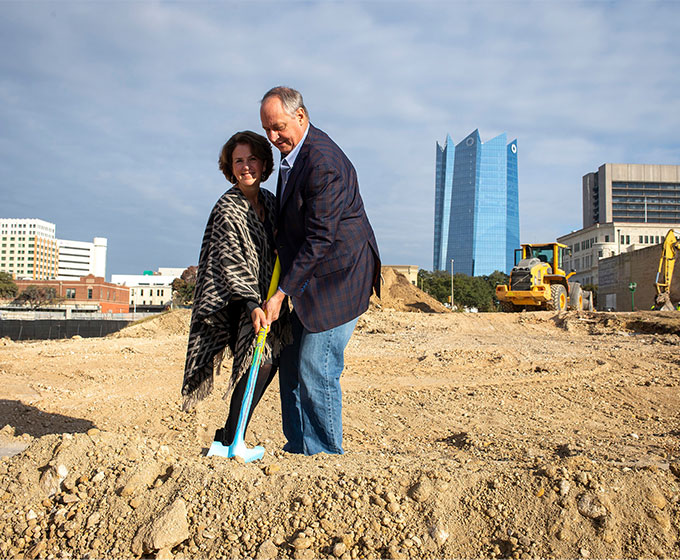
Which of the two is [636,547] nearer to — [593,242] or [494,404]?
[494,404]

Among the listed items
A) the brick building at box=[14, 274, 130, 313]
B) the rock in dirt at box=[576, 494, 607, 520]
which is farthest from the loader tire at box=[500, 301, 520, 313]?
the brick building at box=[14, 274, 130, 313]

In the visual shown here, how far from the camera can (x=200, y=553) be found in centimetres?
171

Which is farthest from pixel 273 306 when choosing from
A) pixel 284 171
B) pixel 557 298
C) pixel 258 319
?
pixel 557 298

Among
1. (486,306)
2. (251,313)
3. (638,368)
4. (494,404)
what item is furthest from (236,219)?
(486,306)

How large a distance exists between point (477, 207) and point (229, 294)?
121 m

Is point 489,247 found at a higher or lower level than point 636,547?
higher

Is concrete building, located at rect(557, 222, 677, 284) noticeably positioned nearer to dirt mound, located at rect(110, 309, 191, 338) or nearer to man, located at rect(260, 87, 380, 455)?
dirt mound, located at rect(110, 309, 191, 338)

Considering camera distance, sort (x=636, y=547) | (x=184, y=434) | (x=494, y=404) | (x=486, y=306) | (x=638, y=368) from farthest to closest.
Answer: (x=486, y=306), (x=638, y=368), (x=494, y=404), (x=184, y=434), (x=636, y=547)

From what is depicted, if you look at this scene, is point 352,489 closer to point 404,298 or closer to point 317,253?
point 317,253

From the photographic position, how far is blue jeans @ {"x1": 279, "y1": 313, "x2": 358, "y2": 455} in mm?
2553

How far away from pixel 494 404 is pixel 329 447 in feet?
9.43

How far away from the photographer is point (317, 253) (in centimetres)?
240

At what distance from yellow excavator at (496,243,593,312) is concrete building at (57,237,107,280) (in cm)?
14020

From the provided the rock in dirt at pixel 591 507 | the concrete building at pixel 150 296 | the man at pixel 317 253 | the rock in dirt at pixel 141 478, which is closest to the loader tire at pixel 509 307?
the man at pixel 317 253
